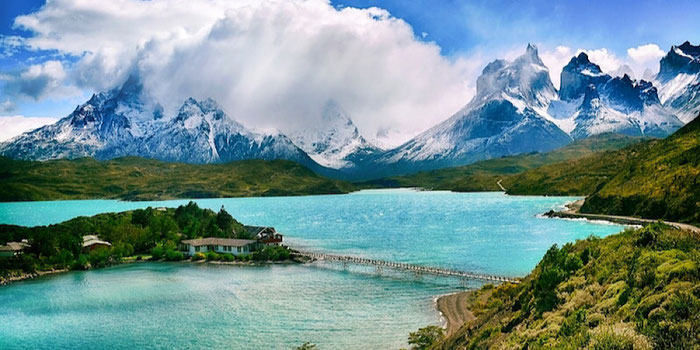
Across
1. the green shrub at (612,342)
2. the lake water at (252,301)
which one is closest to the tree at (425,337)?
the lake water at (252,301)

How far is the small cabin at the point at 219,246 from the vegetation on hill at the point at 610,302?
67.1 metres

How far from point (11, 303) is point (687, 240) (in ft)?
237

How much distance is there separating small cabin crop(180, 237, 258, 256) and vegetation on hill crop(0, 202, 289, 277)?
8.29ft

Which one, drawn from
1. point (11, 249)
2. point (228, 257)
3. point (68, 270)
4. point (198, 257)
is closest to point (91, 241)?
point (68, 270)

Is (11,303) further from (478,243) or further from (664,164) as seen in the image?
Result: (664,164)

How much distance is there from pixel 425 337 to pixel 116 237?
82933mm

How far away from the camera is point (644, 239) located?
30547mm

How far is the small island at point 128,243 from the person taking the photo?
8625 cm

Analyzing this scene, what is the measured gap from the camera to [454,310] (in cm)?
5406

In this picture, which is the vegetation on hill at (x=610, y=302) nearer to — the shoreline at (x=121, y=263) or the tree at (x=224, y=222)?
the shoreline at (x=121, y=263)

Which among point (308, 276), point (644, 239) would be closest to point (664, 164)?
point (308, 276)

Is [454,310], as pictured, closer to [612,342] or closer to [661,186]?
[612,342]

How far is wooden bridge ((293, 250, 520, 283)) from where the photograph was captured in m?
68.6

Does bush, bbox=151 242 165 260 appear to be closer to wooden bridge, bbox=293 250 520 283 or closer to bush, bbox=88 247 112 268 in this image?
bush, bbox=88 247 112 268
